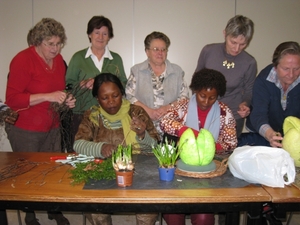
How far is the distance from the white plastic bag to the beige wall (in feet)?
9.01

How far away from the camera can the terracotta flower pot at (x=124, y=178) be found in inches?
64.4

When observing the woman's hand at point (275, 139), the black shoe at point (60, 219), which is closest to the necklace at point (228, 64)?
the woman's hand at point (275, 139)

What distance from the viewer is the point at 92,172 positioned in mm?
1763

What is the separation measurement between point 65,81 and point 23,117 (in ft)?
1.84

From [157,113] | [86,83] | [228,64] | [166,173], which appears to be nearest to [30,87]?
[86,83]

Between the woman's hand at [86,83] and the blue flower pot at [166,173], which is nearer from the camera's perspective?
the blue flower pot at [166,173]

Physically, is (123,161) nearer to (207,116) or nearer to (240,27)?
(207,116)

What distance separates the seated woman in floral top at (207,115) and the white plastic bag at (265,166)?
56 centimetres

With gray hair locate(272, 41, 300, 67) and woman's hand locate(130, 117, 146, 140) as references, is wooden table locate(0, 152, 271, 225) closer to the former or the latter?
woman's hand locate(130, 117, 146, 140)

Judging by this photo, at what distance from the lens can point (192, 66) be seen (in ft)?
14.1

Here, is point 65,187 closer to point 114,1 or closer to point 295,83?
point 295,83

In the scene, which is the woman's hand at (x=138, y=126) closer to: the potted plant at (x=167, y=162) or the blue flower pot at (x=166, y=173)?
the potted plant at (x=167, y=162)

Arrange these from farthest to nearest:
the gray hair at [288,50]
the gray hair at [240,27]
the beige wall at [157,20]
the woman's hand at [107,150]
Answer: the beige wall at [157,20]
the gray hair at [240,27]
the gray hair at [288,50]
the woman's hand at [107,150]

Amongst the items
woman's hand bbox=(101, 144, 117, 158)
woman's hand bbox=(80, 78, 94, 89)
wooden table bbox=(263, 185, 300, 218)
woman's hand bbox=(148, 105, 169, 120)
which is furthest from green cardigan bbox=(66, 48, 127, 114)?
wooden table bbox=(263, 185, 300, 218)
